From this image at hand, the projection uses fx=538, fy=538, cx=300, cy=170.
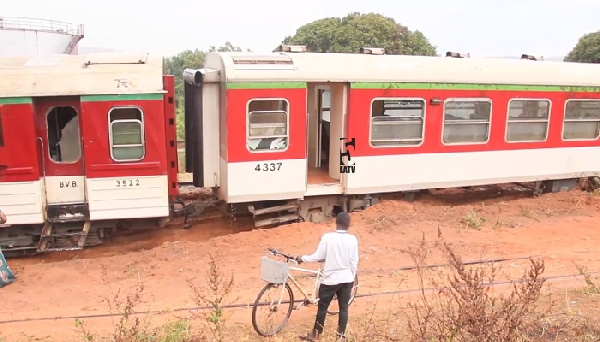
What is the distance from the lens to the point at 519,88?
11312 mm

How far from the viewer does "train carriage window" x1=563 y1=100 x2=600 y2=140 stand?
12.0 metres

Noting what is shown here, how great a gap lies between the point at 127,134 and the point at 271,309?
184 inches

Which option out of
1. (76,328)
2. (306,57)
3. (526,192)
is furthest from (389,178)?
(76,328)

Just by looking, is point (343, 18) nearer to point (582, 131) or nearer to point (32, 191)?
point (582, 131)

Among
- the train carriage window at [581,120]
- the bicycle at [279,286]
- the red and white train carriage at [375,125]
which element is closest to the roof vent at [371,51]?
the red and white train carriage at [375,125]

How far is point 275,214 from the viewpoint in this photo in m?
10.4

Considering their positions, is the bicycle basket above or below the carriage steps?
above

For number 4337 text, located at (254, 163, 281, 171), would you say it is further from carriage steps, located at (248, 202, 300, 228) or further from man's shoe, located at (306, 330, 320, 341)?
man's shoe, located at (306, 330, 320, 341)

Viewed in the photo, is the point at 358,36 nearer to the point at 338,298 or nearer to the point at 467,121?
the point at 467,121

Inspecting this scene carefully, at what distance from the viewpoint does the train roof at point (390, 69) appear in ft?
31.3

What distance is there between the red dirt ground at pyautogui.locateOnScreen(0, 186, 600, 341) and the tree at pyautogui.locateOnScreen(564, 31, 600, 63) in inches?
998

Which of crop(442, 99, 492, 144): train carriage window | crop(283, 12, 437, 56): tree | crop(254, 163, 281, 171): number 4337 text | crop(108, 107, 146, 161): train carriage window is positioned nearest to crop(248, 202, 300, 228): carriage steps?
crop(254, 163, 281, 171): number 4337 text

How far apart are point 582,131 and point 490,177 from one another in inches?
107

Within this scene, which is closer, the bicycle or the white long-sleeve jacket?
the white long-sleeve jacket
